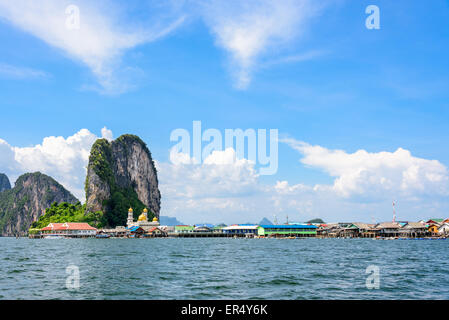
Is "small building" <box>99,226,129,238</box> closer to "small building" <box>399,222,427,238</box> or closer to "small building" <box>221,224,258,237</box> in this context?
"small building" <box>221,224,258,237</box>

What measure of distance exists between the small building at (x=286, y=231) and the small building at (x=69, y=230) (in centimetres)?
8825

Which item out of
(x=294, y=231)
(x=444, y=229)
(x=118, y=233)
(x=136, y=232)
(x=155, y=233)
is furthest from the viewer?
(x=155, y=233)

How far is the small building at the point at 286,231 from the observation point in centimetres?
17075

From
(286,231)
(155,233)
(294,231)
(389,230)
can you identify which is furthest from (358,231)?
(155,233)

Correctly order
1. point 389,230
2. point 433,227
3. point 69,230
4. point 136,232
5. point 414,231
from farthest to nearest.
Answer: point 136,232 → point 69,230 → point 389,230 → point 433,227 → point 414,231

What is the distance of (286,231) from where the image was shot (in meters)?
171

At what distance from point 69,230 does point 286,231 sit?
109 meters

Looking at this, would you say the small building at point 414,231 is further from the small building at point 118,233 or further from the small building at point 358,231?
the small building at point 118,233

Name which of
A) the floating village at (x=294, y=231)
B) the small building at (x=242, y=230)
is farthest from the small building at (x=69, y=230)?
the small building at (x=242, y=230)

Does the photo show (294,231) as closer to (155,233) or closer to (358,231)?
(358,231)

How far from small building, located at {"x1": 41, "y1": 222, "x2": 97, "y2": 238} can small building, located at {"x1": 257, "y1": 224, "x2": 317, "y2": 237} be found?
8825 cm

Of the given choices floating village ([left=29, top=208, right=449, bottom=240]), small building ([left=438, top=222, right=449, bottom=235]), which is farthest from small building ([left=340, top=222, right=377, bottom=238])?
small building ([left=438, top=222, right=449, bottom=235])

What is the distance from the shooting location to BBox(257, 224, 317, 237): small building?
Answer: 17075cm
